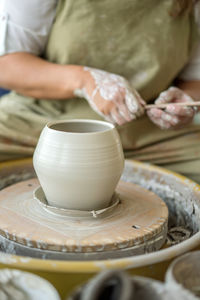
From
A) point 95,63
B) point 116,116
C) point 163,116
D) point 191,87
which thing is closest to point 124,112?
point 116,116

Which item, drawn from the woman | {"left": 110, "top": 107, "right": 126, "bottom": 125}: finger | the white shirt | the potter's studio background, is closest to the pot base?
the potter's studio background

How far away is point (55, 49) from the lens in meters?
1.65

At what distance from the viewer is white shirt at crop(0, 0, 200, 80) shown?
157cm

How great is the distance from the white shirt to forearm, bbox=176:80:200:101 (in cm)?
62

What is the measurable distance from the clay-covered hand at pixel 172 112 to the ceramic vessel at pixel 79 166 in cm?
38

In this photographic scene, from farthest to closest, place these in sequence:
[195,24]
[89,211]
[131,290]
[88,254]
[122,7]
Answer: [195,24] < [122,7] < [89,211] < [88,254] < [131,290]

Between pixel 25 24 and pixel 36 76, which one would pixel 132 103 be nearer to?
pixel 36 76

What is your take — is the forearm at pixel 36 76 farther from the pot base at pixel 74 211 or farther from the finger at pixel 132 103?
the pot base at pixel 74 211

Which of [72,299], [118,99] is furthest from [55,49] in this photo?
[72,299]

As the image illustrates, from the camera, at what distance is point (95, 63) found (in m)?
1.63

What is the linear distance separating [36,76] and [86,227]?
2.36 feet

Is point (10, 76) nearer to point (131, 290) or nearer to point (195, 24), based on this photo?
point (195, 24)

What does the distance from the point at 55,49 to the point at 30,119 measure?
29 centimetres

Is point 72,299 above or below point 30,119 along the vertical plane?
above
